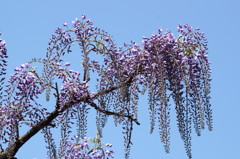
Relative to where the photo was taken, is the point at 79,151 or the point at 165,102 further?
the point at 79,151

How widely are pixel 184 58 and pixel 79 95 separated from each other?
1.43 m

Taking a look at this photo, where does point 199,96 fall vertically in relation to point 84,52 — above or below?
below

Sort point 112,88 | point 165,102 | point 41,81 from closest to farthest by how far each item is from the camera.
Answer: point 165,102
point 41,81
point 112,88

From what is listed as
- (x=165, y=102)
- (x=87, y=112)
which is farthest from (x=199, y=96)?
(x=87, y=112)

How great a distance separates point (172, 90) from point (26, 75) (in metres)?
1.85

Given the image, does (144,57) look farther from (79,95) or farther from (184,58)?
(79,95)

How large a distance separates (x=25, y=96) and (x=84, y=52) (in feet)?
3.40

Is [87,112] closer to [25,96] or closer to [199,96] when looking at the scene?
[25,96]

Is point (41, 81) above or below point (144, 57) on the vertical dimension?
below

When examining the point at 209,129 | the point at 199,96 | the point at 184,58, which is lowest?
the point at 209,129

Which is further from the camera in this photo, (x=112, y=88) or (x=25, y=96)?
(x=112, y=88)

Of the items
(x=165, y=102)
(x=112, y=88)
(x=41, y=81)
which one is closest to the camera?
(x=165, y=102)

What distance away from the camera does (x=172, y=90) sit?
18.2 ft

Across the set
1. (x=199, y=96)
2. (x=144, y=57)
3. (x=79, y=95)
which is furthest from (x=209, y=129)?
(x=79, y=95)
